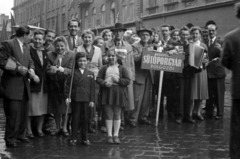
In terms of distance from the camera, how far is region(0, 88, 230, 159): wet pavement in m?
5.66

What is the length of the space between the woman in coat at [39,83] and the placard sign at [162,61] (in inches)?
91.1

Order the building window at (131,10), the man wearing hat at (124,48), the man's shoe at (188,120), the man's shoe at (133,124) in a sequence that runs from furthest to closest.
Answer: the building window at (131,10)
the man's shoe at (188,120)
the man's shoe at (133,124)
the man wearing hat at (124,48)

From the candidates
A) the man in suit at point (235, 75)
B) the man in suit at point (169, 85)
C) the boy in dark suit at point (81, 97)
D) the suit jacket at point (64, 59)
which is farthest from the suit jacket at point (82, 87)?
the man in suit at point (169, 85)

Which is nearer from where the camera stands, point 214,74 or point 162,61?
point 162,61

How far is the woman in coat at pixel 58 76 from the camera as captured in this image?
7078mm

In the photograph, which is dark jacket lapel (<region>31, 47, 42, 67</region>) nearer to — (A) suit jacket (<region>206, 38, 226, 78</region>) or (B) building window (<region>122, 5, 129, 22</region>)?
(A) suit jacket (<region>206, 38, 226, 78</region>)

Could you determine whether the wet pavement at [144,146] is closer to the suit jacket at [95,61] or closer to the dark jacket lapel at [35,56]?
the suit jacket at [95,61]

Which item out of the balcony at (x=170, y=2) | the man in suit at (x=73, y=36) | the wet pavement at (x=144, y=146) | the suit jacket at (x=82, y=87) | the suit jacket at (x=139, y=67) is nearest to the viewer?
the wet pavement at (x=144, y=146)

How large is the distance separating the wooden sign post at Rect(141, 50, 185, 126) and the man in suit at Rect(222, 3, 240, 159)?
3653 millimetres

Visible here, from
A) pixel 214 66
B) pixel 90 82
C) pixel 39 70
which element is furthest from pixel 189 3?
pixel 90 82

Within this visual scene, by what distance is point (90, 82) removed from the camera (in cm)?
662

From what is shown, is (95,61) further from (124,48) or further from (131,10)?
(131,10)

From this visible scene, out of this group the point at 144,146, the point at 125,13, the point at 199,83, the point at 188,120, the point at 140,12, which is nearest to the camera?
the point at 144,146

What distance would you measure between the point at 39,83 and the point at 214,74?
456cm
